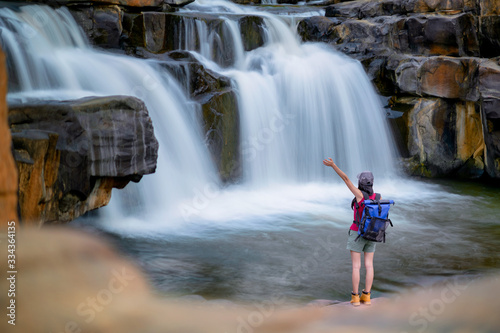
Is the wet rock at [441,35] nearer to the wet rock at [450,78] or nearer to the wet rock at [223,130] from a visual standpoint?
the wet rock at [450,78]

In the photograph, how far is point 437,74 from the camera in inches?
450

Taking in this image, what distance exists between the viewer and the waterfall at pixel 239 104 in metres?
8.10

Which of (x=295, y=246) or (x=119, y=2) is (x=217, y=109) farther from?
(x=295, y=246)

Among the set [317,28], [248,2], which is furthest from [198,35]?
[248,2]

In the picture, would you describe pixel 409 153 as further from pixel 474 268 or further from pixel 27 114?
pixel 27 114

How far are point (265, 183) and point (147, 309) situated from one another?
6.30 meters

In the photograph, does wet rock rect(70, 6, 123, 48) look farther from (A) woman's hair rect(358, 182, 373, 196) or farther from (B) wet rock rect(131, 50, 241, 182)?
(A) woman's hair rect(358, 182, 373, 196)

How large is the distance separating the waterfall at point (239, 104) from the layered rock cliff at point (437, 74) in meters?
0.53

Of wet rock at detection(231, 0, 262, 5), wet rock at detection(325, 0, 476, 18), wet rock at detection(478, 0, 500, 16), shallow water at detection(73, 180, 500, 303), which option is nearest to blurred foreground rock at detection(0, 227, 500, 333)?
shallow water at detection(73, 180, 500, 303)

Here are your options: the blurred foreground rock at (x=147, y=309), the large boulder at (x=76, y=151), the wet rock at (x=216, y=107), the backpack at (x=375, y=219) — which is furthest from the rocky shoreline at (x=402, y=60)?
the backpack at (x=375, y=219)

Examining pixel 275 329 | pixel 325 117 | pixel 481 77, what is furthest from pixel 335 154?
pixel 275 329

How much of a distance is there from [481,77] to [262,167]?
184 inches

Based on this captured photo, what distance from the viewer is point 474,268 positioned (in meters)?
6.22

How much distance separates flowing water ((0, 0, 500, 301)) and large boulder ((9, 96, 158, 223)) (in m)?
0.89
